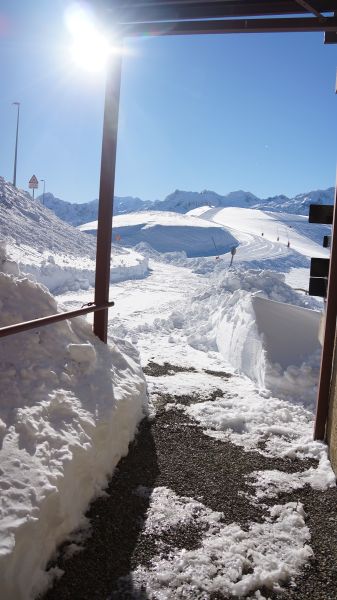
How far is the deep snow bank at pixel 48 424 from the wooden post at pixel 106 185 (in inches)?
11.9

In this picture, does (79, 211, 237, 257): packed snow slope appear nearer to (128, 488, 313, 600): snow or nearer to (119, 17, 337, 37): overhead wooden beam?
(119, 17, 337, 37): overhead wooden beam

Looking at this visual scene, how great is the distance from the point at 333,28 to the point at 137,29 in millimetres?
1789

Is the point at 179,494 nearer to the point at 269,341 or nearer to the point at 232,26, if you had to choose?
the point at 269,341

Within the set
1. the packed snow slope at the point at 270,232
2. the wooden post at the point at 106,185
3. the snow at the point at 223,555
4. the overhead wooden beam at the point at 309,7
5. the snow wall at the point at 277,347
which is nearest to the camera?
the snow at the point at 223,555

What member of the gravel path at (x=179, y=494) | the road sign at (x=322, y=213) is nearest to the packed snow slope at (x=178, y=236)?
the road sign at (x=322, y=213)

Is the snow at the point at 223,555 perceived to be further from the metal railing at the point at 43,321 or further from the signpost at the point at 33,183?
the signpost at the point at 33,183

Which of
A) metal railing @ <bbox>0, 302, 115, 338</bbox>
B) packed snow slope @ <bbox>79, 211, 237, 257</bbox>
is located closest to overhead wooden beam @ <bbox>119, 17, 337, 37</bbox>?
metal railing @ <bbox>0, 302, 115, 338</bbox>

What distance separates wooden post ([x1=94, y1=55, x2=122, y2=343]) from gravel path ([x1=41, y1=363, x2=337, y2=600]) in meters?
1.32

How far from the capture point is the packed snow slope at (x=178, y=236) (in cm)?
6419

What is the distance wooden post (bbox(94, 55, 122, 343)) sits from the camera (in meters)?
4.41

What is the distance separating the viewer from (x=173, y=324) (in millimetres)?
10086

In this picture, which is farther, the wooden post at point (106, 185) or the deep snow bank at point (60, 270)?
the deep snow bank at point (60, 270)

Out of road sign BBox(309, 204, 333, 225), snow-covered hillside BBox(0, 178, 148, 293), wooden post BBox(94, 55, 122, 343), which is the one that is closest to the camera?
wooden post BBox(94, 55, 122, 343)

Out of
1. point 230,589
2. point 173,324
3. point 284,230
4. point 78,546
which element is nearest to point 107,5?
point 78,546
